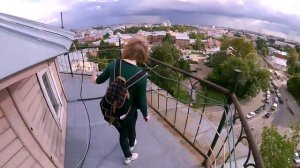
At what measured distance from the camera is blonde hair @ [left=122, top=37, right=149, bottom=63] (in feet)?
8.62

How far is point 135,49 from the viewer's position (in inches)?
103

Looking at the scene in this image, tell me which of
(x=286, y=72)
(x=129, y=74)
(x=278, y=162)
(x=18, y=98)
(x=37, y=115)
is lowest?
(x=286, y=72)

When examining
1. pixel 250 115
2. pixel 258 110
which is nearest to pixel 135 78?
pixel 250 115

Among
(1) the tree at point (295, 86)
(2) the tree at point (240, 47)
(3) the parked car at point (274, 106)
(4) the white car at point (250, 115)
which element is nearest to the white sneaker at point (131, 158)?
(4) the white car at point (250, 115)

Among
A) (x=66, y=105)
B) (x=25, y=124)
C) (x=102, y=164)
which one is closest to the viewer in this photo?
(x=25, y=124)

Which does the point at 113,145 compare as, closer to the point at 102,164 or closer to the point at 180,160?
the point at 102,164

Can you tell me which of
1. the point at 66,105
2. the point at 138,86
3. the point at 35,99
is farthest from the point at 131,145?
the point at 66,105

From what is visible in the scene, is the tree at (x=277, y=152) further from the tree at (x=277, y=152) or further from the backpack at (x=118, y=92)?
the backpack at (x=118, y=92)

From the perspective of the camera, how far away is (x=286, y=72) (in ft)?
163

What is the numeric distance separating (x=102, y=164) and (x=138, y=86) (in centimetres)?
148

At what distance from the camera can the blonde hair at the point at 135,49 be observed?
2.63m

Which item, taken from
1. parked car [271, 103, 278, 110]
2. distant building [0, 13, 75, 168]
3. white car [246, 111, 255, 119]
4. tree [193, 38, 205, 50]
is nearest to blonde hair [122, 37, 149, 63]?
distant building [0, 13, 75, 168]

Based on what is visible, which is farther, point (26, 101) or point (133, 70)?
point (26, 101)

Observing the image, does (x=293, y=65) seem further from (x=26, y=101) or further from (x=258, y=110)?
(x=26, y=101)
